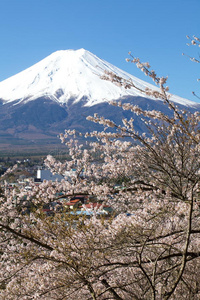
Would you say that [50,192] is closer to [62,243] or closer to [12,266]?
[12,266]

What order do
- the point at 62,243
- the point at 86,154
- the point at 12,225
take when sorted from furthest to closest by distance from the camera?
→ the point at 86,154
the point at 12,225
the point at 62,243

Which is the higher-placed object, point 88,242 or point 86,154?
point 86,154

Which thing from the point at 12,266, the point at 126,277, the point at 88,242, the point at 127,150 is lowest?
the point at 126,277

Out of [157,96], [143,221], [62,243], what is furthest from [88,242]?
[157,96]

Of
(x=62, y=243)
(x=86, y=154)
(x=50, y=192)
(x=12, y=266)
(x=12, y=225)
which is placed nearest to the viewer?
(x=62, y=243)

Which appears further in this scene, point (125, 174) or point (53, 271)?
point (125, 174)

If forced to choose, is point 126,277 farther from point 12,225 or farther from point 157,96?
point 157,96

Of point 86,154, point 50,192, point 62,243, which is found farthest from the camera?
point 86,154

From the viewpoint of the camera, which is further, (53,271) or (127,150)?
(127,150)

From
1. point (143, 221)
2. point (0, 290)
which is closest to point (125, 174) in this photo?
point (143, 221)
